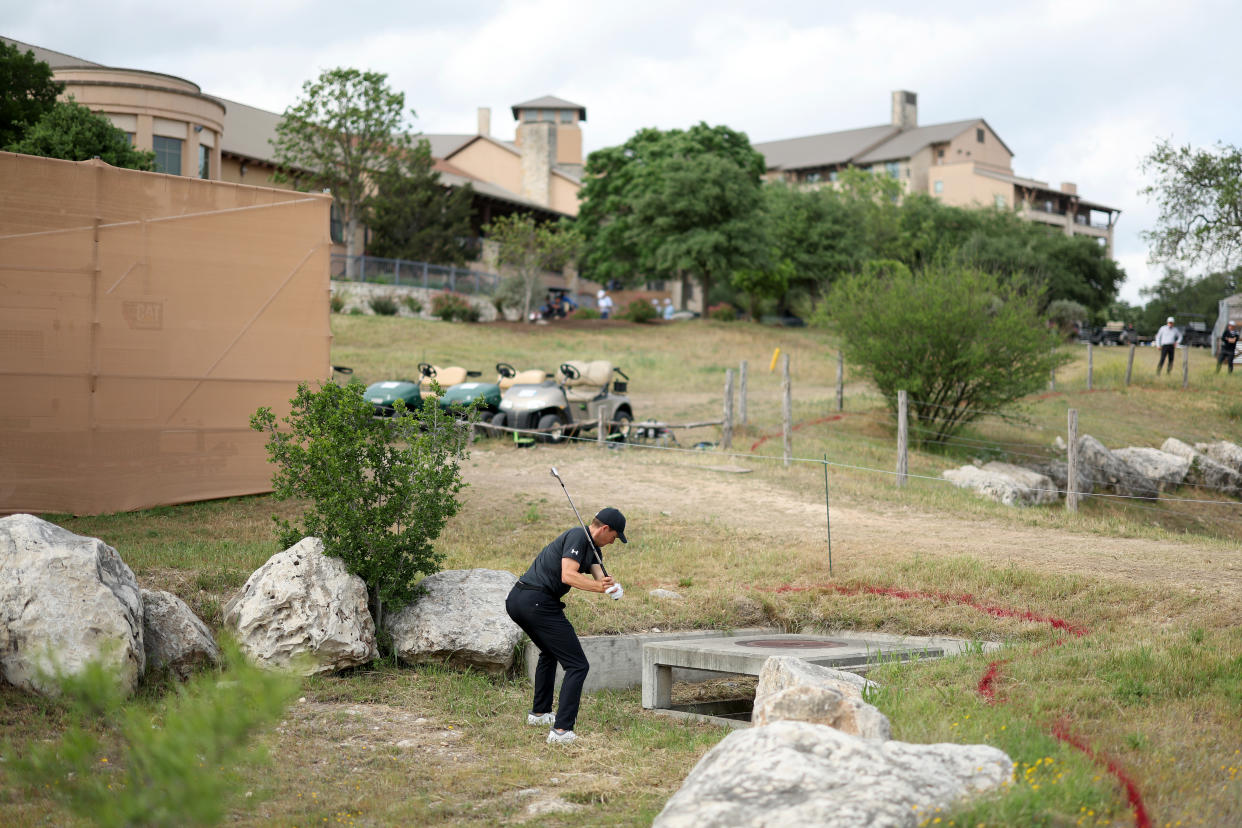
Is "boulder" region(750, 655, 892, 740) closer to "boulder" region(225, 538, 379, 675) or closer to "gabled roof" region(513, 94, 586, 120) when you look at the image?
"boulder" region(225, 538, 379, 675)

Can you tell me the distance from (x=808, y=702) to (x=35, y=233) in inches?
399

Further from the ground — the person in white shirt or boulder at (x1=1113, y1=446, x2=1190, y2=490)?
the person in white shirt

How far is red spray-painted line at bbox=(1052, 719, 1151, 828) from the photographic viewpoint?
4742mm

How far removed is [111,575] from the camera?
7637 mm

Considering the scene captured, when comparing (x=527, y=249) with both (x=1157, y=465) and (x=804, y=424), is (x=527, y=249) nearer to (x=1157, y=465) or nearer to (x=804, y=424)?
(x=804, y=424)

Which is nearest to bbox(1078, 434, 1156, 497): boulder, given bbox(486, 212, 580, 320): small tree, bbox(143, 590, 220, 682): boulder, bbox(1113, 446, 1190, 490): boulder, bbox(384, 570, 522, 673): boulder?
bbox(1113, 446, 1190, 490): boulder

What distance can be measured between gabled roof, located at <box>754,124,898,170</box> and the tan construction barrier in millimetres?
68338

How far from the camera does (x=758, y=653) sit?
25.8ft

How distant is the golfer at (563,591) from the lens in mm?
7117

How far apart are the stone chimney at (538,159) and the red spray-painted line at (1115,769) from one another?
54.5 meters

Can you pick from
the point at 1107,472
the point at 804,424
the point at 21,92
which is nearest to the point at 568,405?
the point at 804,424

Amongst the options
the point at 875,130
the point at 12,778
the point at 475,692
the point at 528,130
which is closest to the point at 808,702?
the point at 475,692

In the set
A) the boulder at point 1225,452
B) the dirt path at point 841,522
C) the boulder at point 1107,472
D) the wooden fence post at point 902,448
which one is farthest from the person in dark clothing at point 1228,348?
the dirt path at point 841,522

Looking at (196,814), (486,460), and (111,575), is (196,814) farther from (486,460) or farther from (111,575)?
(486,460)
